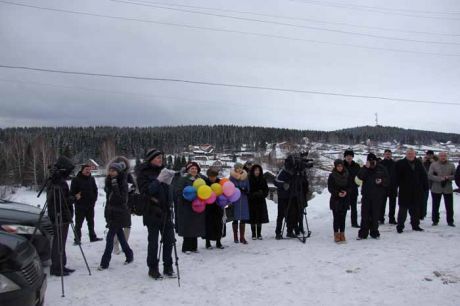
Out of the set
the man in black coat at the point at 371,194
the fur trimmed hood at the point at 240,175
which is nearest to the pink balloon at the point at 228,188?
the fur trimmed hood at the point at 240,175

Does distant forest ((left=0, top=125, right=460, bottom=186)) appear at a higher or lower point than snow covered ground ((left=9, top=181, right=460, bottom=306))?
higher

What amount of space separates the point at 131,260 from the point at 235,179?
308 cm

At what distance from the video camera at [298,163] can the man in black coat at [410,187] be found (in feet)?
7.97

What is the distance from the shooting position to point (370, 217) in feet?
29.5

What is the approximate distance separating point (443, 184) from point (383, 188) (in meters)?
2.35

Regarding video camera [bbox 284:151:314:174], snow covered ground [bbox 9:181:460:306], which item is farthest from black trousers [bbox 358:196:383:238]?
video camera [bbox 284:151:314:174]

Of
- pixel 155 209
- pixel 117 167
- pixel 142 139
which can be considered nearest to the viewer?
pixel 155 209

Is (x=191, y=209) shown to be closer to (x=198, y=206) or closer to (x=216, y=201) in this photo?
(x=198, y=206)

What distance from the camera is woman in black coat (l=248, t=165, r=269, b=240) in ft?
30.8

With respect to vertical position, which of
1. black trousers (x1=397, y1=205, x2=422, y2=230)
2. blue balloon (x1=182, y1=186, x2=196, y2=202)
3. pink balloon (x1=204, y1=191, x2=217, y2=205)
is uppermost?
blue balloon (x1=182, y1=186, x2=196, y2=202)

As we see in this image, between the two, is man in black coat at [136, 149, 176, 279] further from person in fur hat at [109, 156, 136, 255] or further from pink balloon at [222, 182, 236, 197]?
pink balloon at [222, 182, 236, 197]

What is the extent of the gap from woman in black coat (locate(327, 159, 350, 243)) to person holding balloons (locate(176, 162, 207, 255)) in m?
2.85

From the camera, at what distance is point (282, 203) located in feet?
31.0

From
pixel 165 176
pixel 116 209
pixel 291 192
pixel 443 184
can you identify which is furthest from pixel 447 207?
pixel 116 209
